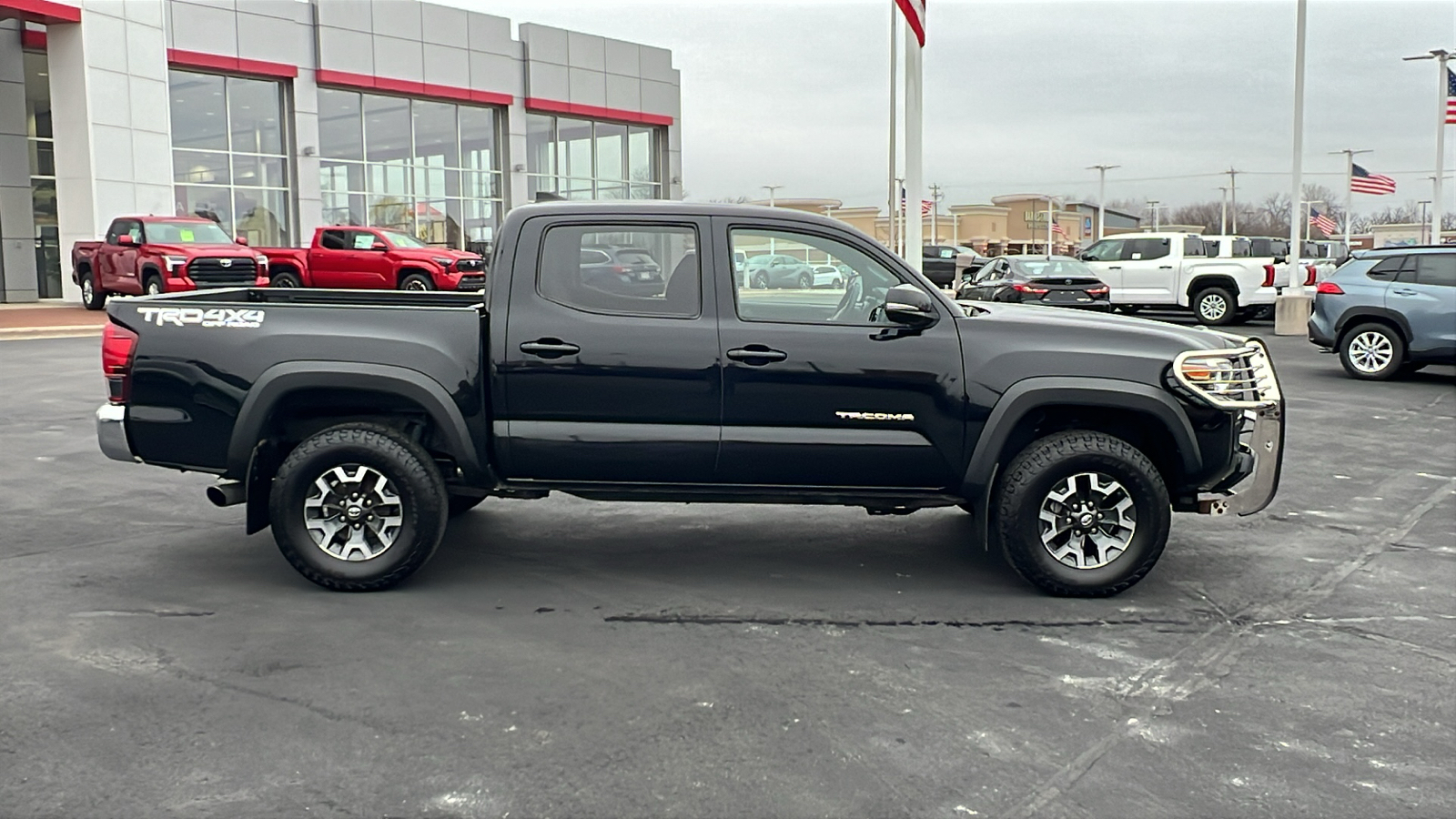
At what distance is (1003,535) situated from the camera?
5926mm

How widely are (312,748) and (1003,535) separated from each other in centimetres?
332

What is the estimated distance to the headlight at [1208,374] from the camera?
19.4 ft

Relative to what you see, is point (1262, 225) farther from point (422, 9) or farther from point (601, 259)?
point (601, 259)

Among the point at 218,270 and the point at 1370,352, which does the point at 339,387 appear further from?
the point at 218,270

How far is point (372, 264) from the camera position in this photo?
28.5 metres

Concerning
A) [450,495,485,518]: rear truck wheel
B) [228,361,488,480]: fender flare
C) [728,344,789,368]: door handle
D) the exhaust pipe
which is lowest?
[450,495,485,518]: rear truck wheel

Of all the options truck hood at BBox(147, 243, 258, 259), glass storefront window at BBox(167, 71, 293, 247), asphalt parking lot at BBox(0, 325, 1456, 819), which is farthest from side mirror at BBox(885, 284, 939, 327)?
glass storefront window at BBox(167, 71, 293, 247)

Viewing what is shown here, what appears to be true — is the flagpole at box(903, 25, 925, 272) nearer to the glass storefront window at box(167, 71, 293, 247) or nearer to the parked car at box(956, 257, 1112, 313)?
the parked car at box(956, 257, 1112, 313)

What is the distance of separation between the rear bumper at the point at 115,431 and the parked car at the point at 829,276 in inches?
135

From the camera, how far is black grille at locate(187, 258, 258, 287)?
24016 mm

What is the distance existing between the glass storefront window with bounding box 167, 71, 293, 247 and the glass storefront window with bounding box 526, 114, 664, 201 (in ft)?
31.0

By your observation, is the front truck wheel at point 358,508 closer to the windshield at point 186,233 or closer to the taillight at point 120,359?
the taillight at point 120,359

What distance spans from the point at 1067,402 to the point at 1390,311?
1139 centimetres

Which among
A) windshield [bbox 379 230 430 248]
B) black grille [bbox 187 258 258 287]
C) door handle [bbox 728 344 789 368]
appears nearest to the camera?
door handle [bbox 728 344 789 368]
